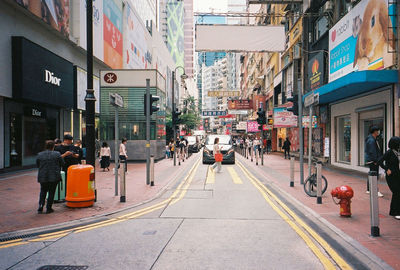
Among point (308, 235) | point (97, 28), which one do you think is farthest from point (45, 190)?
point (97, 28)

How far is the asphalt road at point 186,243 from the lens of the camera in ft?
14.0

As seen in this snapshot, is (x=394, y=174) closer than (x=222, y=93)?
Yes

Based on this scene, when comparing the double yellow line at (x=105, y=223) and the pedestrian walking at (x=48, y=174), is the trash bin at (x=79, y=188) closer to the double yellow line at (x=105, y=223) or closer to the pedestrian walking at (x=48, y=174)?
the pedestrian walking at (x=48, y=174)

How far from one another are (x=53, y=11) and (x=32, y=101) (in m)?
5.71

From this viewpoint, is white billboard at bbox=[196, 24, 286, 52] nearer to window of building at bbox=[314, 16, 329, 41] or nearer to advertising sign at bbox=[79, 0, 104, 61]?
window of building at bbox=[314, 16, 329, 41]

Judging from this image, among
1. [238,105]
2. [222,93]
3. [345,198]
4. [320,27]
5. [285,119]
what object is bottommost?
[345,198]

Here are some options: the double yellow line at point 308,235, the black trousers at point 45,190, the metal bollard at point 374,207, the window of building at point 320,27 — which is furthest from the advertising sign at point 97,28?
the metal bollard at point 374,207

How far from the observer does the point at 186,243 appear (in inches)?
199

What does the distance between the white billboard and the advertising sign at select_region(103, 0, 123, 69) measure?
1312 centimetres

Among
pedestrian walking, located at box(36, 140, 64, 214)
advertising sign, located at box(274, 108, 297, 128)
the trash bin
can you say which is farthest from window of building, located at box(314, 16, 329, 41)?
pedestrian walking, located at box(36, 140, 64, 214)

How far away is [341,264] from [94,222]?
4.62 metres

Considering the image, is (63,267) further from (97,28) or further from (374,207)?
(97,28)

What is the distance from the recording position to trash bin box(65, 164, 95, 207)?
25.7ft

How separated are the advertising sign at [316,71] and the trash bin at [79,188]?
1685 cm
